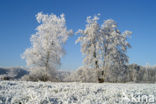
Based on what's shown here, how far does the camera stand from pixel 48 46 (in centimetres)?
2644

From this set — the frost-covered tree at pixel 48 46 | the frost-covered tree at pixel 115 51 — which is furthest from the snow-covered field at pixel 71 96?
the frost-covered tree at pixel 48 46

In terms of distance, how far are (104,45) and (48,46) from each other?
9731 mm

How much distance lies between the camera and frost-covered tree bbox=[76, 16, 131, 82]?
23.7 metres

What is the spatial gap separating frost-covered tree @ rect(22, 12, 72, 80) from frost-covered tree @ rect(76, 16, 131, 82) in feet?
12.3

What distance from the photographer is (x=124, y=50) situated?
2448 cm

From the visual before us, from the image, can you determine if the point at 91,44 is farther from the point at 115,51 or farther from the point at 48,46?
the point at 48,46

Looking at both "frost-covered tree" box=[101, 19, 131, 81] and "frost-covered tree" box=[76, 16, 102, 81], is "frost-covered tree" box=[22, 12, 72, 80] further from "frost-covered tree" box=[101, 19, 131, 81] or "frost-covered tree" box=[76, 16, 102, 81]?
"frost-covered tree" box=[101, 19, 131, 81]

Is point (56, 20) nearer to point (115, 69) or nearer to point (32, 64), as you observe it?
point (32, 64)

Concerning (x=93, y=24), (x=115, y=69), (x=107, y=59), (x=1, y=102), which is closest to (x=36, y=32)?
(x=93, y=24)

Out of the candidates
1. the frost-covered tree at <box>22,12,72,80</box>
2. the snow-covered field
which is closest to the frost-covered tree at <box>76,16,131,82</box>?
the frost-covered tree at <box>22,12,72,80</box>

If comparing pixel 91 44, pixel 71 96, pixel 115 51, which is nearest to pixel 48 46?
pixel 91 44

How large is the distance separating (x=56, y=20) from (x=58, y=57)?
22.8ft

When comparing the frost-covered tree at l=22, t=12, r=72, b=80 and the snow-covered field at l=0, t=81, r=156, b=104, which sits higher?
the frost-covered tree at l=22, t=12, r=72, b=80

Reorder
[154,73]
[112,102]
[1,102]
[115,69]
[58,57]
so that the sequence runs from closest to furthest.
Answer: [1,102] < [112,102] < [115,69] < [58,57] < [154,73]
